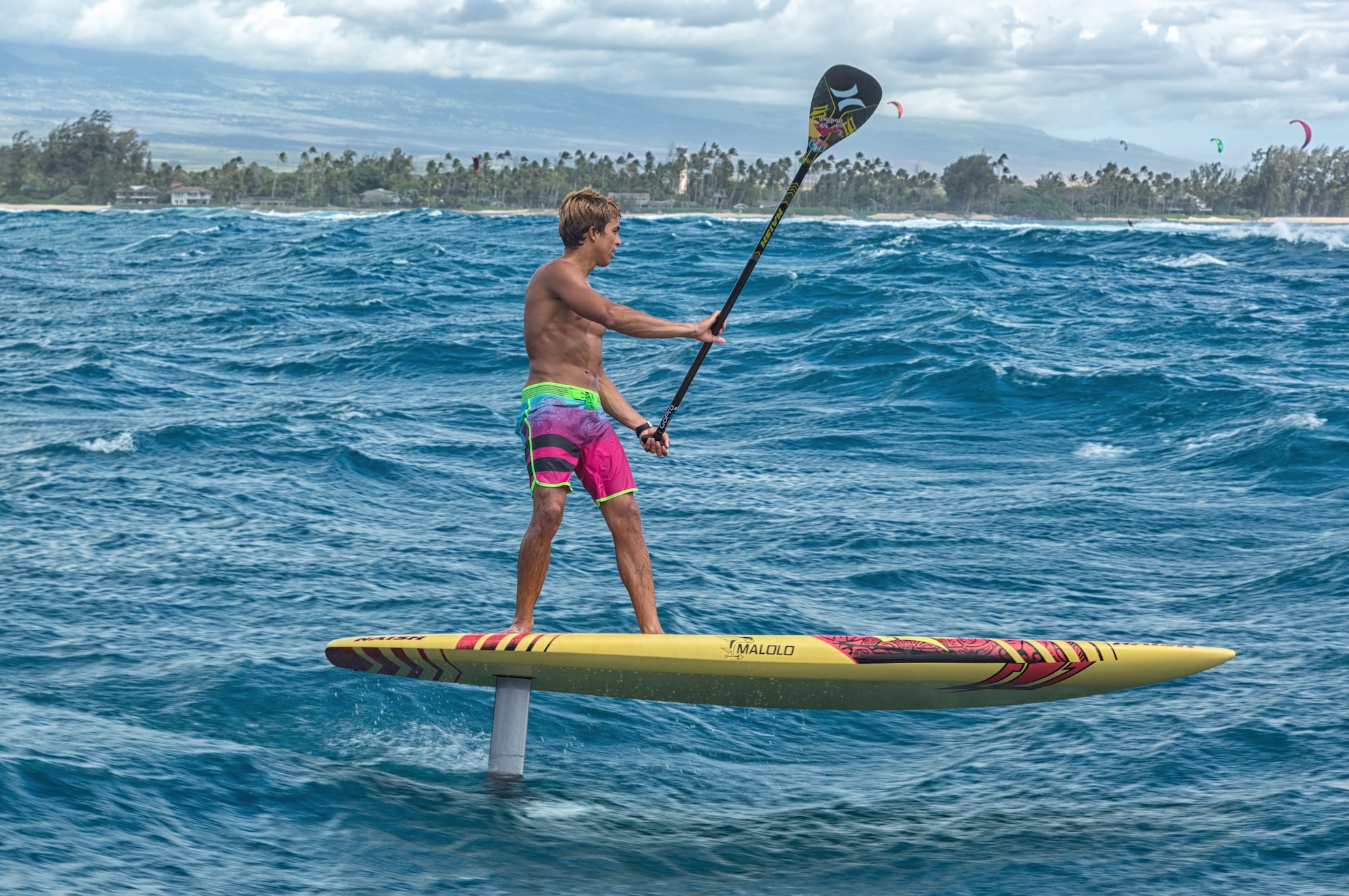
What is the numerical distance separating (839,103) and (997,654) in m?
3.38

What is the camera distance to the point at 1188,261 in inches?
1747

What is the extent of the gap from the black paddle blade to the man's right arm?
5.55ft

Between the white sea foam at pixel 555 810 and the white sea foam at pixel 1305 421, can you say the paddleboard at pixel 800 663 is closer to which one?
the white sea foam at pixel 555 810

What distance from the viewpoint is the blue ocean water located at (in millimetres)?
6766

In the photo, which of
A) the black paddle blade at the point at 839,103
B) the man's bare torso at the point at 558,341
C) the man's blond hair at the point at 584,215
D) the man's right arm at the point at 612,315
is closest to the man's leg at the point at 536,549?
the man's bare torso at the point at 558,341

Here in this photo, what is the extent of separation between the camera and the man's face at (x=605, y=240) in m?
7.08

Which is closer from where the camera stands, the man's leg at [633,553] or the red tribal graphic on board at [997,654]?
the red tribal graphic on board at [997,654]

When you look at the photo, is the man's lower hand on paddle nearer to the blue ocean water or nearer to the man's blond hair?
the man's blond hair

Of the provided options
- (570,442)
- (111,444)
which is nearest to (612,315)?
(570,442)

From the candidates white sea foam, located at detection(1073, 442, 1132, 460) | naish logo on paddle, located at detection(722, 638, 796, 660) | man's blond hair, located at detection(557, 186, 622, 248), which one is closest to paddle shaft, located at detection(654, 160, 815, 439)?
man's blond hair, located at detection(557, 186, 622, 248)

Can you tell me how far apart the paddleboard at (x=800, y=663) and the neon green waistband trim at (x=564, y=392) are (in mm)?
1266

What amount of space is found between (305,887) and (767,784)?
3.14 meters

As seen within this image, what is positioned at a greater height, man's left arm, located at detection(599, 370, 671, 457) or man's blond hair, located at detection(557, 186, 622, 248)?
man's blond hair, located at detection(557, 186, 622, 248)

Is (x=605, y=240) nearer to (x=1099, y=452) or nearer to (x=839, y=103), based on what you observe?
(x=839, y=103)
